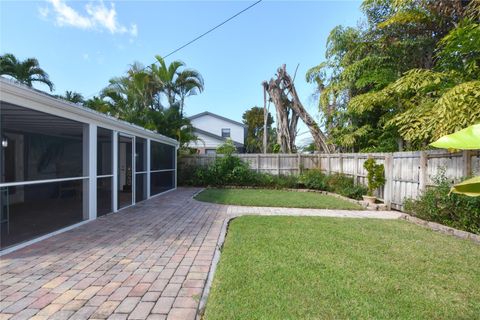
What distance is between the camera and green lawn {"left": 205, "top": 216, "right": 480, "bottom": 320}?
2.70 metres

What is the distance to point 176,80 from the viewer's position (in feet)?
55.6

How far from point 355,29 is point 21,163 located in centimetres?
1404

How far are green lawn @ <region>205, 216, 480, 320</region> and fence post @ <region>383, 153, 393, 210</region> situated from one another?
116 inches

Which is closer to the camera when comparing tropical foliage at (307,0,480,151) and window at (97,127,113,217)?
tropical foliage at (307,0,480,151)

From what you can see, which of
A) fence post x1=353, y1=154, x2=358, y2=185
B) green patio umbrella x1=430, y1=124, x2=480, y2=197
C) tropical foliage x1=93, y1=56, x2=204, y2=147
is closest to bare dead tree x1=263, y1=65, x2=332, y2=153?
tropical foliage x1=93, y1=56, x2=204, y2=147

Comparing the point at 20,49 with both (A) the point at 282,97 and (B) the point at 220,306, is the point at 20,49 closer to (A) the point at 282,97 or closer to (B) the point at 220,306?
(A) the point at 282,97

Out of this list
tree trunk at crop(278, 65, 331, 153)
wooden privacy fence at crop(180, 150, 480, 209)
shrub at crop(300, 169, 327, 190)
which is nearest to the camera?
wooden privacy fence at crop(180, 150, 480, 209)

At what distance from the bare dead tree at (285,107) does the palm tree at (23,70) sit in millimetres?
11714

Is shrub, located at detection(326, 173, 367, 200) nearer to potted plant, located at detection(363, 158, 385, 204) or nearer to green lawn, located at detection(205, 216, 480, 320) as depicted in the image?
potted plant, located at detection(363, 158, 385, 204)

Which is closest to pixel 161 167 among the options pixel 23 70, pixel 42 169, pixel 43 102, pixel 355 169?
pixel 42 169

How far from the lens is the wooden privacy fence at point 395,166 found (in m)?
5.95

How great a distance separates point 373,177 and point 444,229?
11.0 ft

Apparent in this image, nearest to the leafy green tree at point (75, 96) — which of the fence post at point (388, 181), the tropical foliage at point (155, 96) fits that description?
the tropical foliage at point (155, 96)

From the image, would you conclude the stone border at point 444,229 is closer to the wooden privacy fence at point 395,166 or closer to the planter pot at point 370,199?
the wooden privacy fence at point 395,166
